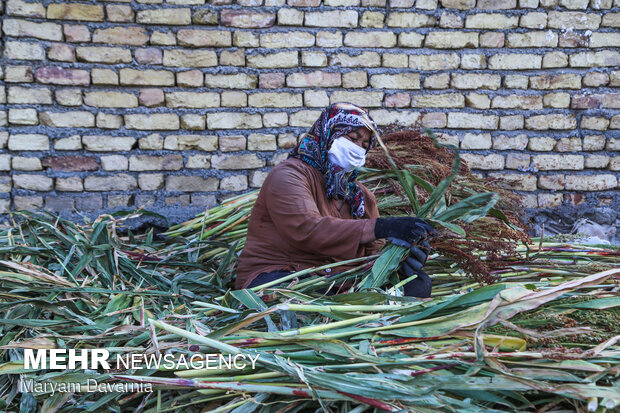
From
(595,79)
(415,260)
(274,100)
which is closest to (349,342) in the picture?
(415,260)

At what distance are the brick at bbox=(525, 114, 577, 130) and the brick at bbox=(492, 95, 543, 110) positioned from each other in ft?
0.32

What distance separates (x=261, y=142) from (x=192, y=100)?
532 mm

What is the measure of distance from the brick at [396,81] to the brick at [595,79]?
3.91 feet

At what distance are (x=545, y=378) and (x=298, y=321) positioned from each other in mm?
794

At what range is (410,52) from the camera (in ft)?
11.9

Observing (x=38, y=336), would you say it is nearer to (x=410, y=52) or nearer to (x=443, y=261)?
(x=443, y=261)

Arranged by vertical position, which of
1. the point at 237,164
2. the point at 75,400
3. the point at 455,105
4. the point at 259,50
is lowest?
the point at 75,400

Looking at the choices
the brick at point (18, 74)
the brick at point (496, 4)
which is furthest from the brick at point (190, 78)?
the brick at point (496, 4)

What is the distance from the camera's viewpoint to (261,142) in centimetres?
360

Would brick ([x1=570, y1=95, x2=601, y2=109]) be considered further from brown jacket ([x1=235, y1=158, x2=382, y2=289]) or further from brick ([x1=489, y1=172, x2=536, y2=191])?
brown jacket ([x1=235, y1=158, x2=382, y2=289])

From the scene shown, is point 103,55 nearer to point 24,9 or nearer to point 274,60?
point 24,9

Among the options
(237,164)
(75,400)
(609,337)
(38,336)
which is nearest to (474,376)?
(609,337)

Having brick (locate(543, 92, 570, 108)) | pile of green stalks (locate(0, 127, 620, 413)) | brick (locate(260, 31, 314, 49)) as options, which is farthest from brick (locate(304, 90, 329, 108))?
brick (locate(543, 92, 570, 108))

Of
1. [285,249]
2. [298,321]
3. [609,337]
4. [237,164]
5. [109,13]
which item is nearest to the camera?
[609,337]
